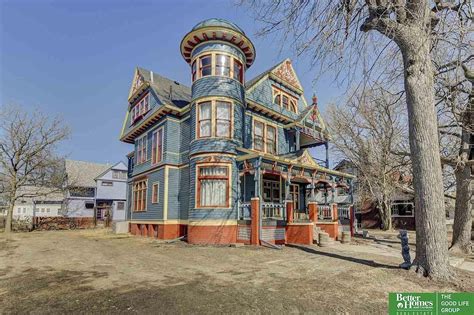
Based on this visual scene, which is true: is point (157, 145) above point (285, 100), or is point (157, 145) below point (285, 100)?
below

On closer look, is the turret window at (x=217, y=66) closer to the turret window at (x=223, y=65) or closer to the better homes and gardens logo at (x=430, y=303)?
the turret window at (x=223, y=65)

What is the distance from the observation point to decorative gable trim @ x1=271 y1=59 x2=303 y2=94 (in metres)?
21.0

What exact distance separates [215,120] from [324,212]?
9.73 m

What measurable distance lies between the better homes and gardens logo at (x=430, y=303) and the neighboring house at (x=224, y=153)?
876 cm

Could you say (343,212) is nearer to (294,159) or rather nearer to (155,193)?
(294,159)

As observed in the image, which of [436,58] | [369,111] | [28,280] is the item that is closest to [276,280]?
[28,280]

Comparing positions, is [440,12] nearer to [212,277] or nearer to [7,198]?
[212,277]

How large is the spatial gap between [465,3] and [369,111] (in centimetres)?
1635

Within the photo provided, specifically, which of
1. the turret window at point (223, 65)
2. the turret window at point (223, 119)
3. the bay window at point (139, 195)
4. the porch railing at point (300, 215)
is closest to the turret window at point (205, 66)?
the turret window at point (223, 65)

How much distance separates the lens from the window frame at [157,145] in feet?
62.4

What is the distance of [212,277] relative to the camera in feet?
24.9

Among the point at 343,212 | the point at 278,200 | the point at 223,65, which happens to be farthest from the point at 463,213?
the point at 223,65

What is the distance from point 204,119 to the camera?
16.3 meters

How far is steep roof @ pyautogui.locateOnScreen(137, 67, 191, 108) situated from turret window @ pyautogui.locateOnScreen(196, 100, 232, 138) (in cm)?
386
